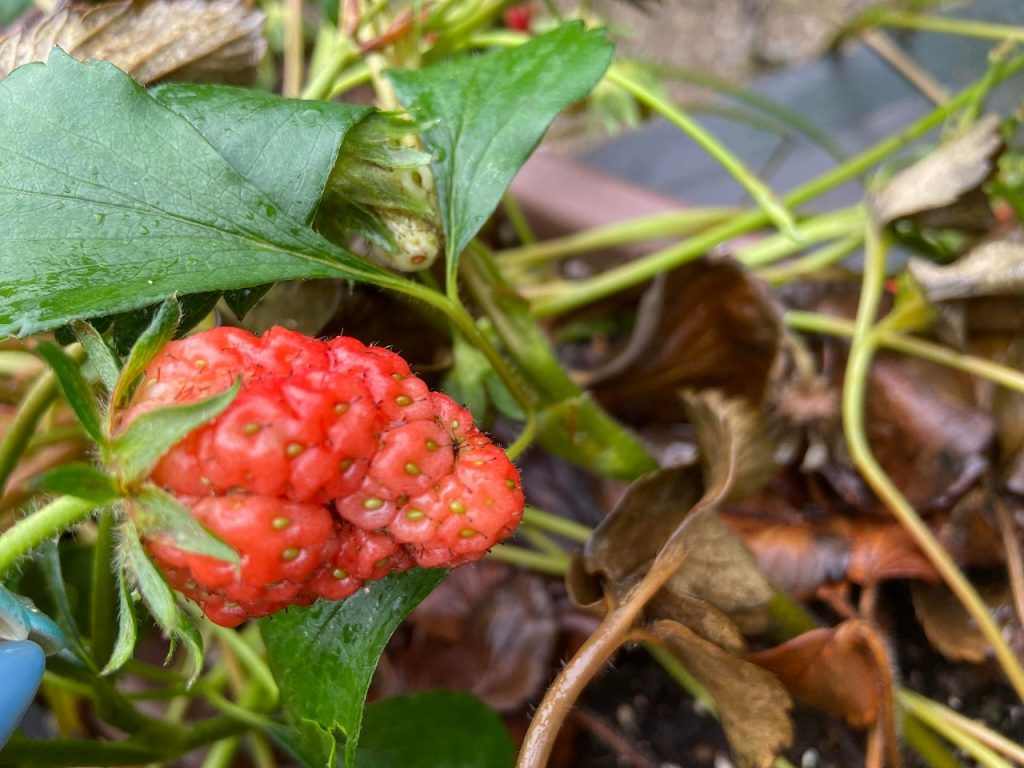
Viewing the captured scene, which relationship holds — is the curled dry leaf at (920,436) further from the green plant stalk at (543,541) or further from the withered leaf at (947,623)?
the green plant stalk at (543,541)

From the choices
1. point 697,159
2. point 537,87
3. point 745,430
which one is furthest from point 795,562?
point 697,159

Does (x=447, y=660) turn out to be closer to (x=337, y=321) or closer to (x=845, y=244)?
(x=337, y=321)

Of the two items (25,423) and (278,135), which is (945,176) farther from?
(25,423)

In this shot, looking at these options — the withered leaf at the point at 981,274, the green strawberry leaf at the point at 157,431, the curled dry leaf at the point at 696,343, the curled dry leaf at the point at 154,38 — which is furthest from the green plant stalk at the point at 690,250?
the green strawberry leaf at the point at 157,431

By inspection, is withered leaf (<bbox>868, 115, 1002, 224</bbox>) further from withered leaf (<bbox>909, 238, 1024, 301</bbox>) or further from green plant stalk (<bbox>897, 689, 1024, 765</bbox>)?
green plant stalk (<bbox>897, 689, 1024, 765</bbox>)

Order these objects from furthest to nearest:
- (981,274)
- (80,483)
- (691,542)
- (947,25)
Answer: (947,25)
(981,274)
(691,542)
(80,483)

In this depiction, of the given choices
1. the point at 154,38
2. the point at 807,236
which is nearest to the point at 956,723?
the point at 807,236
